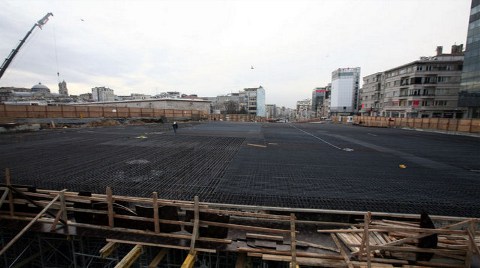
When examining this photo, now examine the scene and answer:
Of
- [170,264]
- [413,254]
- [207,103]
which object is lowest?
[170,264]

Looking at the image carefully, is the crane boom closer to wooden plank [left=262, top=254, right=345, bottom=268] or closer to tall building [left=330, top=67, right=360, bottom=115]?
wooden plank [left=262, top=254, right=345, bottom=268]

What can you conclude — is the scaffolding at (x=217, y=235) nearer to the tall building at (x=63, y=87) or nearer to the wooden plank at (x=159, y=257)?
the wooden plank at (x=159, y=257)

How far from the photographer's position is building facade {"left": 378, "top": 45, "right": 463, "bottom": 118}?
52031 mm

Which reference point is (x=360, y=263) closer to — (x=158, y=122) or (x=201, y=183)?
(x=201, y=183)

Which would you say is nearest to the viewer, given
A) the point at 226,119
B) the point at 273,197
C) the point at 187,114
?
the point at 273,197

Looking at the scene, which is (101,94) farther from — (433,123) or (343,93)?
(433,123)

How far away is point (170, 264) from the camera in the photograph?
530 cm

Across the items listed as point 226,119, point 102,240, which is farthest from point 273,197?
point 226,119

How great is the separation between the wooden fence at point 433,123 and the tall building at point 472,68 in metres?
14.1

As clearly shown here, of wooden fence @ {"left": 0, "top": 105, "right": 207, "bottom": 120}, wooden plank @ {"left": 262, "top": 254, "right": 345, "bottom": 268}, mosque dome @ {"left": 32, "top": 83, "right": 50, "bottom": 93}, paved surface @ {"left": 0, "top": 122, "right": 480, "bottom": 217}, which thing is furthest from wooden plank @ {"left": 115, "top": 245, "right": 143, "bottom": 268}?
mosque dome @ {"left": 32, "top": 83, "right": 50, "bottom": 93}

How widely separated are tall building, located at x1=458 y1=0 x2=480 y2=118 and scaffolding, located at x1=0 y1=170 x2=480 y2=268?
5358 cm

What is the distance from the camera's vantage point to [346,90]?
107938mm

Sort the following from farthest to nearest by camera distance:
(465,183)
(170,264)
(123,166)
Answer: (123,166), (465,183), (170,264)

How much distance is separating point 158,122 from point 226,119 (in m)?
25.9
